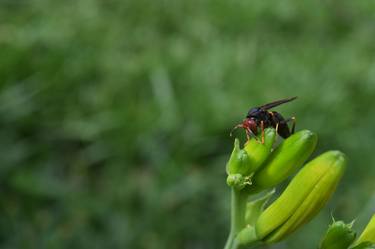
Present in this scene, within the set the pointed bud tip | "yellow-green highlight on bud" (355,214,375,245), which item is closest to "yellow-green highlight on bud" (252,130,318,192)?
the pointed bud tip

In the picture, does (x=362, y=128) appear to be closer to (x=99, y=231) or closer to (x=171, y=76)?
(x=171, y=76)

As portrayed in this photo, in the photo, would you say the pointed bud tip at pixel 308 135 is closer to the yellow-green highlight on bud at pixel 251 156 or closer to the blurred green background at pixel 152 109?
the yellow-green highlight on bud at pixel 251 156

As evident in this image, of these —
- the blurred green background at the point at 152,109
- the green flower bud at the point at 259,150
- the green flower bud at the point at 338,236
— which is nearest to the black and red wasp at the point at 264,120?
the green flower bud at the point at 259,150

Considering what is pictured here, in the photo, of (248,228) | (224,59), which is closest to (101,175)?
(224,59)

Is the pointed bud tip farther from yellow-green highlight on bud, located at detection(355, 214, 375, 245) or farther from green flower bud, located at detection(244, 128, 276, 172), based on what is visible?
yellow-green highlight on bud, located at detection(355, 214, 375, 245)

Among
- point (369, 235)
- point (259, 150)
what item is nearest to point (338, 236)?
point (369, 235)

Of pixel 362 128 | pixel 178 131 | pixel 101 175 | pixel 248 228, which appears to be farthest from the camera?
pixel 362 128
